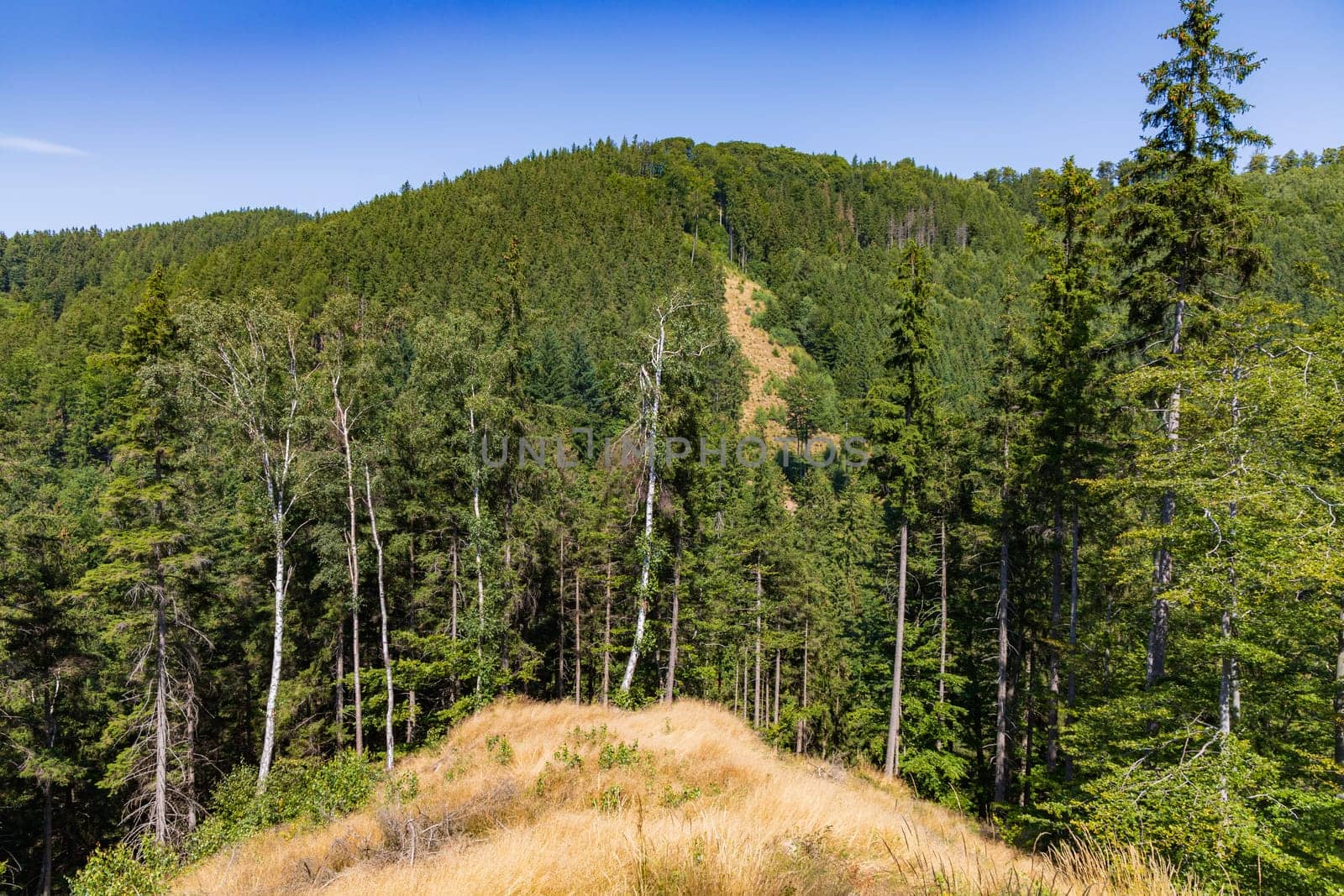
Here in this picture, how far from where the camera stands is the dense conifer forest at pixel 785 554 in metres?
8.66

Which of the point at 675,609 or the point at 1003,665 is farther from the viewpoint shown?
the point at 675,609

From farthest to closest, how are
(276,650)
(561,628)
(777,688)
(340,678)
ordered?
(777,688) < (561,628) < (340,678) < (276,650)

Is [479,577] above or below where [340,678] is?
above

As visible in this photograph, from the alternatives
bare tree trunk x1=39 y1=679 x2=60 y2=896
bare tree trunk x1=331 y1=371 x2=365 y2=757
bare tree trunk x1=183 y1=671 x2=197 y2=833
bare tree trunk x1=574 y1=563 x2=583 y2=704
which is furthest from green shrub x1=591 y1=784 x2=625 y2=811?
bare tree trunk x1=39 y1=679 x2=60 y2=896

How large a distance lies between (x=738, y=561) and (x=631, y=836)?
22.3 metres

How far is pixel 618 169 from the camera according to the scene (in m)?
135

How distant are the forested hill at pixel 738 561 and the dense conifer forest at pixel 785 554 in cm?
12

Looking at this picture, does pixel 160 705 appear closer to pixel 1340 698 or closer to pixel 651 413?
pixel 651 413

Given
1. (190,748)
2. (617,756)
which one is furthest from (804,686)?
(190,748)

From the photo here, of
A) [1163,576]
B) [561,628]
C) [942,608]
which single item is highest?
[1163,576]

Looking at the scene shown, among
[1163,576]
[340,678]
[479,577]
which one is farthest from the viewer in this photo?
[340,678]

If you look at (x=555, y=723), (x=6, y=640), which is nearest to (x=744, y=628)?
(x=555, y=723)

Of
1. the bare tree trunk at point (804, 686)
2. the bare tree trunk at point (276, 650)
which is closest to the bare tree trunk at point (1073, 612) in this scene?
the bare tree trunk at point (804, 686)

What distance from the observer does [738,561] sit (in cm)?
2678
